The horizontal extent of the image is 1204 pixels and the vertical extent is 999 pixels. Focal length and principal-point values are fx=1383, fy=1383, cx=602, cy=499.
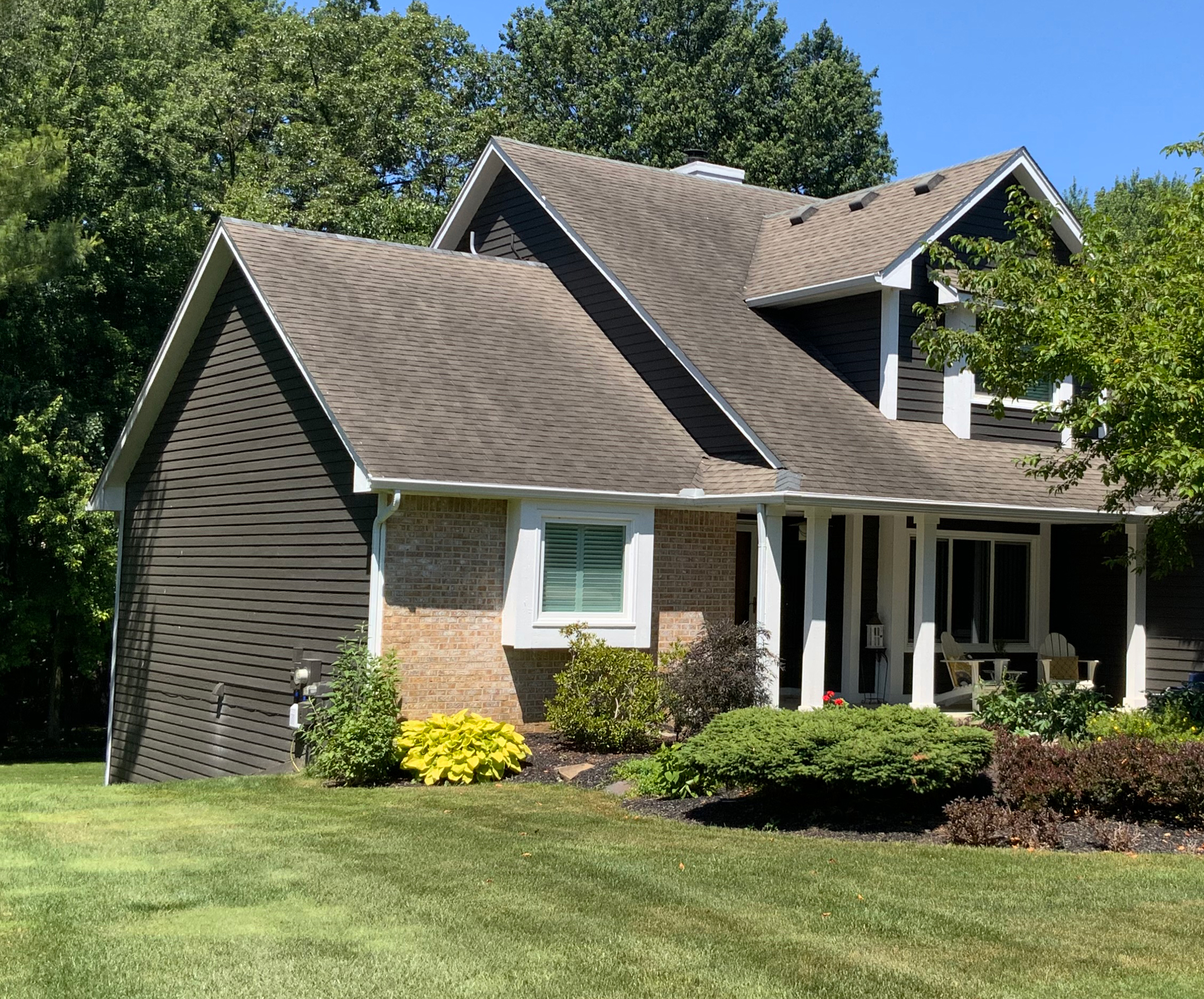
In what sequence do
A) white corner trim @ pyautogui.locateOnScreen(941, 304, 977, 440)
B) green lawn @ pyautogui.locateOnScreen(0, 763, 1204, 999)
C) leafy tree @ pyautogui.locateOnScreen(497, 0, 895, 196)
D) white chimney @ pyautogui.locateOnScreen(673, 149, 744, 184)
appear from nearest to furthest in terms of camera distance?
1. green lawn @ pyautogui.locateOnScreen(0, 763, 1204, 999)
2. white corner trim @ pyautogui.locateOnScreen(941, 304, 977, 440)
3. white chimney @ pyautogui.locateOnScreen(673, 149, 744, 184)
4. leafy tree @ pyautogui.locateOnScreen(497, 0, 895, 196)

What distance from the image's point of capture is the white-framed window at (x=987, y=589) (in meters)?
19.0

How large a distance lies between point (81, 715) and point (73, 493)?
36.1 feet

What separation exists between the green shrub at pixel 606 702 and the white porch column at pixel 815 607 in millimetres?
1715

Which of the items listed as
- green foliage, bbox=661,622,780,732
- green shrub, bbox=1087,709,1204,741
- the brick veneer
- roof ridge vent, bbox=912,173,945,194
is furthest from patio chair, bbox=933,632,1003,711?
roof ridge vent, bbox=912,173,945,194

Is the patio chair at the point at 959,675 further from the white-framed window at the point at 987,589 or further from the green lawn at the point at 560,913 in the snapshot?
the green lawn at the point at 560,913

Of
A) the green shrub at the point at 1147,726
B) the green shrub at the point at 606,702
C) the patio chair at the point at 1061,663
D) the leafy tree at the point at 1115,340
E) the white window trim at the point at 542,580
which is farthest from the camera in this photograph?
the patio chair at the point at 1061,663

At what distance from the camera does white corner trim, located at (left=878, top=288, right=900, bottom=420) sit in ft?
59.3

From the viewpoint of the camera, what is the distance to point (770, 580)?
15.2 metres

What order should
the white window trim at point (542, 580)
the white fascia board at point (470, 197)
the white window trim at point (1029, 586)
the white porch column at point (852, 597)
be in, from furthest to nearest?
the white fascia board at point (470, 197) → the white window trim at point (1029, 586) → the white porch column at point (852, 597) → the white window trim at point (542, 580)

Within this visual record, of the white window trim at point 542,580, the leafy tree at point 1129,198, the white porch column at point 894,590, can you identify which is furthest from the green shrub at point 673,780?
the leafy tree at point 1129,198

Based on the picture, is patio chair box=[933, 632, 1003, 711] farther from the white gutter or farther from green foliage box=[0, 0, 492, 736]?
green foliage box=[0, 0, 492, 736]

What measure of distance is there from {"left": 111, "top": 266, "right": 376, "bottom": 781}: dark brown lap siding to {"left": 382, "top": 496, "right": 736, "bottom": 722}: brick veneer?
1.57ft

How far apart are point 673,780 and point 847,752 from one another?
2.05m

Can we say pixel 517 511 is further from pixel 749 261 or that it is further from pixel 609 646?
pixel 749 261
